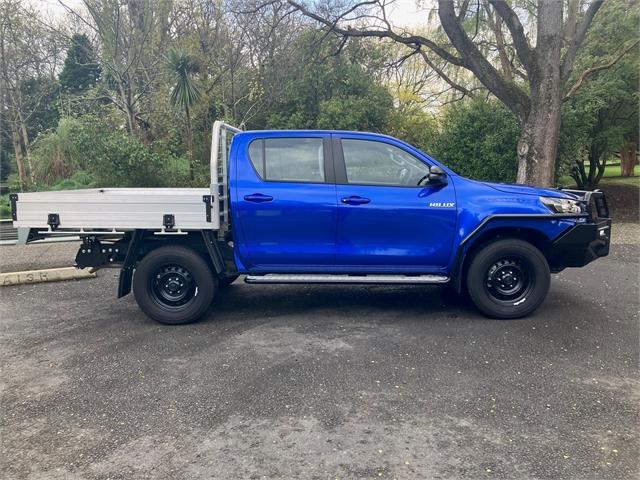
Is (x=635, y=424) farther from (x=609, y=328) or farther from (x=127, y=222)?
(x=127, y=222)

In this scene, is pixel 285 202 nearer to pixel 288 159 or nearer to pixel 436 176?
pixel 288 159

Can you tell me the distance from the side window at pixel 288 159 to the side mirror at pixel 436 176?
3.71ft

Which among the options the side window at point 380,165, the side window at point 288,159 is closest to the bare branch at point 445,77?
the side window at point 380,165

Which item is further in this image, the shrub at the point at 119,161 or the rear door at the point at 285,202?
the shrub at the point at 119,161

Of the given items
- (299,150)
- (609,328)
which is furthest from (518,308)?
(299,150)

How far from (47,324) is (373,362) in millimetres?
3593

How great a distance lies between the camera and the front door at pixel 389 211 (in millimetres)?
5055

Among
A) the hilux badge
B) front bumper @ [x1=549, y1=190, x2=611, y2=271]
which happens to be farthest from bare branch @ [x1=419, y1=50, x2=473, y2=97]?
the hilux badge

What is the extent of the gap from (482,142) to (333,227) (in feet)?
32.8

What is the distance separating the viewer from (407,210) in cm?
505

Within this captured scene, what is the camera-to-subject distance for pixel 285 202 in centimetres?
505

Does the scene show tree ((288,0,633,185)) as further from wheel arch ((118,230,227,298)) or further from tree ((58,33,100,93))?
tree ((58,33,100,93))

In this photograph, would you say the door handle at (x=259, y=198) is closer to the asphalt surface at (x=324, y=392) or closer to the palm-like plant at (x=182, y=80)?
the asphalt surface at (x=324, y=392)

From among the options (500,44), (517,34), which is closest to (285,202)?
(517,34)
